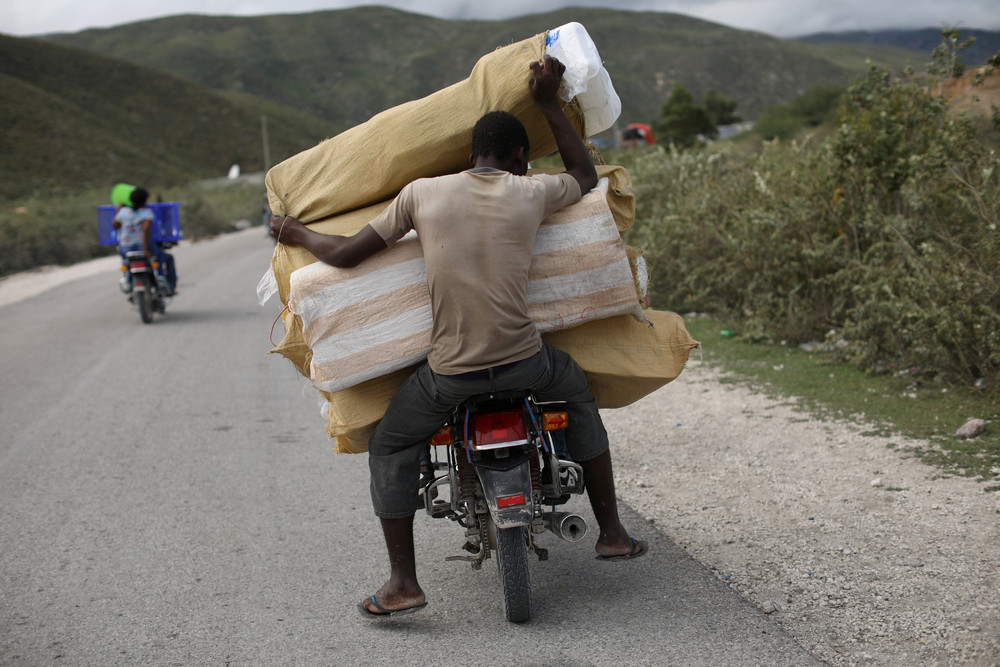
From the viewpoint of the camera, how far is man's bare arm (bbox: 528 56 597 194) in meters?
3.66

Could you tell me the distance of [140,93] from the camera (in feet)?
280

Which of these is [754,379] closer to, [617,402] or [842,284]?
[842,284]

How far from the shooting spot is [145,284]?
469 inches

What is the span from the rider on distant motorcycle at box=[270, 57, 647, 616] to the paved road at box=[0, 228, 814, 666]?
0.40 meters

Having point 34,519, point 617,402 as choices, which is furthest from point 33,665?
point 617,402

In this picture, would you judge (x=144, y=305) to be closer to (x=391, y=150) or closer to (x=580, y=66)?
(x=391, y=150)

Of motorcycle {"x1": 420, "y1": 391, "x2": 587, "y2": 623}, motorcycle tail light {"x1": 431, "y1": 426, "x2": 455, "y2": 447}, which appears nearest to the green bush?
motorcycle {"x1": 420, "y1": 391, "x2": 587, "y2": 623}

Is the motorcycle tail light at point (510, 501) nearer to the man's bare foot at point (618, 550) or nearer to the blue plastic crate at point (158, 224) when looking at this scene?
the man's bare foot at point (618, 550)

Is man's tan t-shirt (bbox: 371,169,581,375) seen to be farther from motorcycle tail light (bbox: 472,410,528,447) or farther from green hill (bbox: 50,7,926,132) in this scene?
green hill (bbox: 50,7,926,132)

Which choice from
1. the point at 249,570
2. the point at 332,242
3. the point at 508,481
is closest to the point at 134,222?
the point at 249,570

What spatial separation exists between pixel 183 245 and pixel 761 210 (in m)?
26.1

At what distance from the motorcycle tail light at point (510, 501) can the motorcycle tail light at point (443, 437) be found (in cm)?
38

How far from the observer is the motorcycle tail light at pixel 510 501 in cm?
334

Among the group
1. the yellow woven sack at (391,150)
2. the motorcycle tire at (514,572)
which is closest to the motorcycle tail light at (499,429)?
the motorcycle tire at (514,572)
